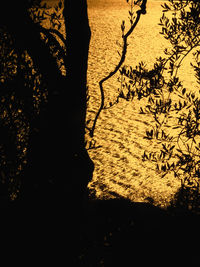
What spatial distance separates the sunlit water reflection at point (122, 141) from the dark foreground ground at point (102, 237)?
34.7 inches

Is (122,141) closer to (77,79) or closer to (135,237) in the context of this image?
(135,237)

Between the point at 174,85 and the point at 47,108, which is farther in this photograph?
the point at 174,85

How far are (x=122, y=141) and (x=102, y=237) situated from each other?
448cm

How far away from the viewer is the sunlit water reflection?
667 centimetres

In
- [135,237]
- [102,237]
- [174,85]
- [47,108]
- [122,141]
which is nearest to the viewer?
[47,108]

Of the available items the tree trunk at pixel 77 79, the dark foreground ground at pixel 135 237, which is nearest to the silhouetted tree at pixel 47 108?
the tree trunk at pixel 77 79

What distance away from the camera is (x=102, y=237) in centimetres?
432

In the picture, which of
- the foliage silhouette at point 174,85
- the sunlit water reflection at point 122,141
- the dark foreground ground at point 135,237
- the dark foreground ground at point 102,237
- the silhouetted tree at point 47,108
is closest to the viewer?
the silhouetted tree at point 47,108

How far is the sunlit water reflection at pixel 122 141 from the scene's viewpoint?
6668mm

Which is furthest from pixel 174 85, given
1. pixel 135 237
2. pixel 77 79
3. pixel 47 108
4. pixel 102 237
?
pixel 102 237

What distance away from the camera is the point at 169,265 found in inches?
166

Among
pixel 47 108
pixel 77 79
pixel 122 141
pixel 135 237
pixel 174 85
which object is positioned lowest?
pixel 122 141

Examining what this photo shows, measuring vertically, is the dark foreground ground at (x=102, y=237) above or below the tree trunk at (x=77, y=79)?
below

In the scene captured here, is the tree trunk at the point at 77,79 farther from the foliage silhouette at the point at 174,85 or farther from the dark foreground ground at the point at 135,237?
the dark foreground ground at the point at 135,237
